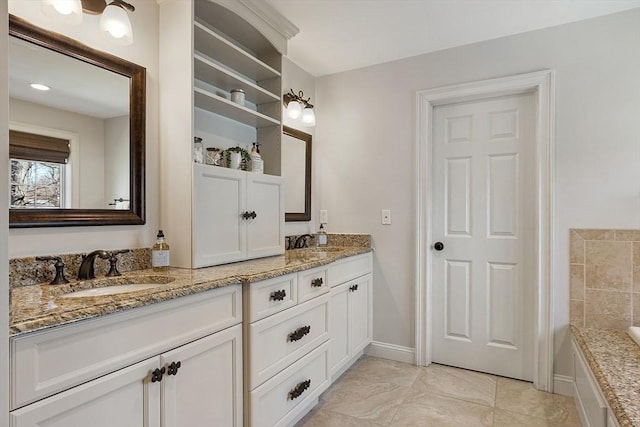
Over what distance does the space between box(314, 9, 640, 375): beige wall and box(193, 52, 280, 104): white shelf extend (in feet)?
2.88

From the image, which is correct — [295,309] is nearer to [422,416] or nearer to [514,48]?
[422,416]

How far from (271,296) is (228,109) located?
112 centimetres

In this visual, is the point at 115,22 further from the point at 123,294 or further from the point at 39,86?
the point at 123,294

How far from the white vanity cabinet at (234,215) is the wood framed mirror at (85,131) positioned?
11.7 inches

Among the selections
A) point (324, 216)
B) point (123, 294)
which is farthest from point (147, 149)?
point (324, 216)

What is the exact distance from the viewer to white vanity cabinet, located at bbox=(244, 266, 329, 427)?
1528 millimetres

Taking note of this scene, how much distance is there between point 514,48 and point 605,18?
0.50 metres

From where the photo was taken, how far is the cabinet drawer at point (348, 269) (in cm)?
224

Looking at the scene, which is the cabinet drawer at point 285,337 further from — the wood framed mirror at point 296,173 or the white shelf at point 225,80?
the white shelf at point 225,80

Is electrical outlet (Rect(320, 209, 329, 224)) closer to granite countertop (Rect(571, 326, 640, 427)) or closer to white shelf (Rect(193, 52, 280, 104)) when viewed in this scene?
white shelf (Rect(193, 52, 280, 104))

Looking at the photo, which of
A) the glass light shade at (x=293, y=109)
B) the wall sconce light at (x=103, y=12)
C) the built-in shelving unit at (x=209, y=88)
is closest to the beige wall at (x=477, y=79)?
the glass light shade at (x=293, y=109)

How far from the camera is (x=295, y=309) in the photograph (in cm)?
181

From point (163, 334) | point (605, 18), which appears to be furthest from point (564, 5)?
point (163, 334)

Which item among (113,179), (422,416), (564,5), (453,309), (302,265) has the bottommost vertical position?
(422,416)
